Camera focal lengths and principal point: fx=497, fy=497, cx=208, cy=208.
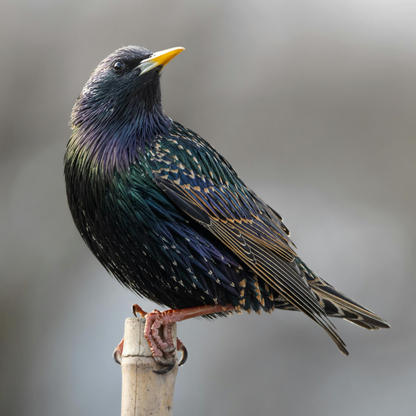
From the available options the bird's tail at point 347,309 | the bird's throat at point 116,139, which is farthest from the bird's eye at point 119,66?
the bird's tail at point 347,309

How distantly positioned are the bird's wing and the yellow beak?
403 mm

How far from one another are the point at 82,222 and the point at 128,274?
371 millimetres

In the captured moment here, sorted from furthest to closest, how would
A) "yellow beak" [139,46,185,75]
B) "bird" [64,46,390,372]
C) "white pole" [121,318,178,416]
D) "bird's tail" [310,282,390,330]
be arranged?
1. "bird's tail" [310,282,390,330]
2. "yellow beak" [139,46,185,75]
3. "bird" [64,46,390,372]
4. "white pole" [121,318,178,416]

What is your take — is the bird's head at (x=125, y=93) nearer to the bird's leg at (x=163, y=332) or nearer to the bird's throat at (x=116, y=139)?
the bird's throat at (x=116, y=139)

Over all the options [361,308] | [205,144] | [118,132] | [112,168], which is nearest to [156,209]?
[112,168]

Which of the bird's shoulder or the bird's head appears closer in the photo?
the bird's shoulder

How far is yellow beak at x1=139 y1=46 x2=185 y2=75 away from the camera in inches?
108

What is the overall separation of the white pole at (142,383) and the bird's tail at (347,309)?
1.11 meters

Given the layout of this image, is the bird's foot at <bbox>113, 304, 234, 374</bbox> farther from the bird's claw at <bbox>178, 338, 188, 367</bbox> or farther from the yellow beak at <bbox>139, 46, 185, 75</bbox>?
the yellow beak at <bbox>139, 46, 185, 75</bbox>

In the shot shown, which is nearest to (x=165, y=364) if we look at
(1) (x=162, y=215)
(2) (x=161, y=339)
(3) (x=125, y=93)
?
(2) (x=161, y=339)

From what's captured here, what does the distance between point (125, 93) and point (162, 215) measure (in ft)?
2.51

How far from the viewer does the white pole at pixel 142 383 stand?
238 cm

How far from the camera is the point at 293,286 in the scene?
2.71 m

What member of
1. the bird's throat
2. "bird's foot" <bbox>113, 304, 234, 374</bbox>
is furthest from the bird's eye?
"bird's foot" <bbox>113, 304, 234, 374</bbox>
